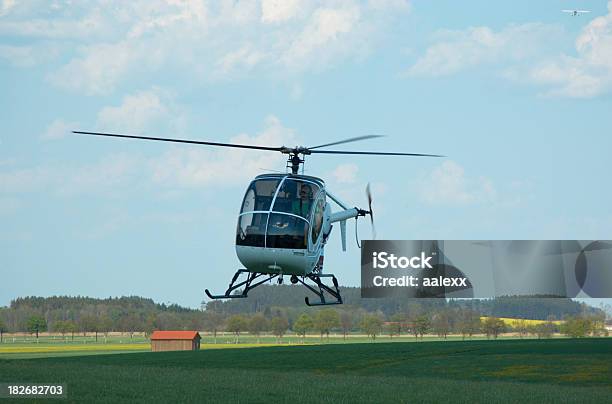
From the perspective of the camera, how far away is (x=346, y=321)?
156750mm

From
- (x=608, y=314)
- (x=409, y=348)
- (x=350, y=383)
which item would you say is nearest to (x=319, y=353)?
(x=409, y=348)

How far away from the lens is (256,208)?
79.6 feet

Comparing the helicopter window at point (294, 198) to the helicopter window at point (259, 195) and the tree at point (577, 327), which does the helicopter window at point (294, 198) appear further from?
the tree at point (577, 327)

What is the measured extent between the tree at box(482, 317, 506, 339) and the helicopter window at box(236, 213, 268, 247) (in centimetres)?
11577

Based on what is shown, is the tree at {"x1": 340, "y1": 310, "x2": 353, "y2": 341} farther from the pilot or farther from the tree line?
the pilot

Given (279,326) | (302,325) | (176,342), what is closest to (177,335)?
(176,342)

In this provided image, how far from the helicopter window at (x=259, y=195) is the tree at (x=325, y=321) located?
5014 inches

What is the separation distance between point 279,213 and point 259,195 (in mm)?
788

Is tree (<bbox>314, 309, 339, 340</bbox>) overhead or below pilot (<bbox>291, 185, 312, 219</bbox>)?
overhead

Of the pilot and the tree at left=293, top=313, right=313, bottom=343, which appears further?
the tree at left=293, top=313, right=313, bottom=343

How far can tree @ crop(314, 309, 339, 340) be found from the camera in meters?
151

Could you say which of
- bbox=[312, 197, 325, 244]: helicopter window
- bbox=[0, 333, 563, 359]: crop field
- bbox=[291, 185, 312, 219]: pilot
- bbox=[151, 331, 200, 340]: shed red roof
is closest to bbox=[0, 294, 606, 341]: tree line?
bbox=[0, 333, 563, 359]: crop field

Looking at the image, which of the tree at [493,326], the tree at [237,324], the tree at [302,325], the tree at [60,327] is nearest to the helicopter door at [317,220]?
the tree at [493,326]

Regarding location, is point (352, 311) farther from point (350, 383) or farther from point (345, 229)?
point (345, 229)
